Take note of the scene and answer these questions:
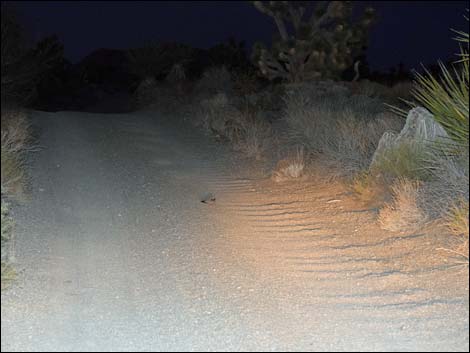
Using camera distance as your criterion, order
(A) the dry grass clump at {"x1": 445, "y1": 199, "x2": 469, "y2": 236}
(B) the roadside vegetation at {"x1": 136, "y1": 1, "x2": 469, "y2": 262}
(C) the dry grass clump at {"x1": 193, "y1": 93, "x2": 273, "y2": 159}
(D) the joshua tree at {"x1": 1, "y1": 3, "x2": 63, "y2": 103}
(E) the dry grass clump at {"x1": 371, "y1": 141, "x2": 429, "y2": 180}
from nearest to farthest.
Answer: (A) the dry grass clump at {"x1": 445, "y1": 199, "x2": 469, "y2": 236} → (B) the roadside vegetation at {"x1": 136, "y1": 1, "x2": 469, "y2": 262} → (E) the dry grass clump at {"x1": 371, "y1": 141, "x2": 429, "y2": 180} → (D) the joshua tree at {"x1": 1, "y1": 3, "x2": 63, "y2": 103} → (C) the dry grass clump at {"x1": 193, "y1": 93, "x2": 273, "y2": 159}

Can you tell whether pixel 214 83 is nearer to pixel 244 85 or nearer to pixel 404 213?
pixel 244 85

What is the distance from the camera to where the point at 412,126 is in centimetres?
1055

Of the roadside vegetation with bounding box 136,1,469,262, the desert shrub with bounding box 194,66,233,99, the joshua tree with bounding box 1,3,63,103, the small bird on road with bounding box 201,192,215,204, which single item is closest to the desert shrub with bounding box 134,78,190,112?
the roadside vegetation with bounding box 136,1,469,262

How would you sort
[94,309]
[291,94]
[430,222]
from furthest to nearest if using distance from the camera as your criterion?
[291,94] < [430,222] < [94,309]

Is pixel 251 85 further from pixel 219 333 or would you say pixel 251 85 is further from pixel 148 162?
pixel 219 333

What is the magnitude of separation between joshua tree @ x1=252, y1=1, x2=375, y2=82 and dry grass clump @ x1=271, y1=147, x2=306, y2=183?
13.1m

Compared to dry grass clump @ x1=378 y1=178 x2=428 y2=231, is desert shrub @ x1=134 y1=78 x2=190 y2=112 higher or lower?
lower

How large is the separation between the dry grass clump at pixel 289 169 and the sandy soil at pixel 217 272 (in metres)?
0.36

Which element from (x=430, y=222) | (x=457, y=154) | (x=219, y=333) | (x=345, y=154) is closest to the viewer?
(x=219, y=333)

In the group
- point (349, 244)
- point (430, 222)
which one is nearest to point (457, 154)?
point (430, 222)

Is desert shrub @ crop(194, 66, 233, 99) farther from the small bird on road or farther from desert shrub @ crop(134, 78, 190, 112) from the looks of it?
the small bird on road

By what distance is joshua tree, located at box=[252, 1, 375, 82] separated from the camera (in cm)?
2570

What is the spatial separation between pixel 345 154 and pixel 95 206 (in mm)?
4883

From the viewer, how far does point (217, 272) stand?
7.50m
